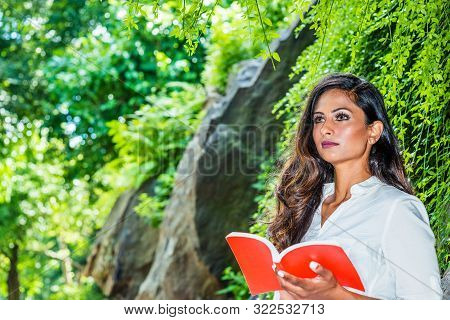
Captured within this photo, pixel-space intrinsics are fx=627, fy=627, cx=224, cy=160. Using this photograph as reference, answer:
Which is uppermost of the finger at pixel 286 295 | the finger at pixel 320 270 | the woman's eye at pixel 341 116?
the woman's eye at pixel 341 116

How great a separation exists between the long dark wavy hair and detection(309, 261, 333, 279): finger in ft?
1.02

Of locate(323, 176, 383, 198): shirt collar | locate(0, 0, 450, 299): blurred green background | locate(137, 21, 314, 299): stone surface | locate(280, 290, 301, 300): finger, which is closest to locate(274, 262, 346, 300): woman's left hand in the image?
locate(280, 290, 301, 300): finger

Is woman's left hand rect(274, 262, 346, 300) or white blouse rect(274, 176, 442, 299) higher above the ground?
white blouse rect(274, 176, 442, 299)

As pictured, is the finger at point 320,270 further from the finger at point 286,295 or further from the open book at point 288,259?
the finger at point 286,295

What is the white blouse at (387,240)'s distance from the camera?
1.33 m

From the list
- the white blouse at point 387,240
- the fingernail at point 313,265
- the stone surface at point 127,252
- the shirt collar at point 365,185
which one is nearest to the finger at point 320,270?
the fingernail at point 313,265

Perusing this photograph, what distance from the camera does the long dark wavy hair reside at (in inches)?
63.5

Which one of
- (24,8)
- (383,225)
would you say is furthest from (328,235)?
(24,8)

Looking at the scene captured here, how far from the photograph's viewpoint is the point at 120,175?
642cm

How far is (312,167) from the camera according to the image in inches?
69.8

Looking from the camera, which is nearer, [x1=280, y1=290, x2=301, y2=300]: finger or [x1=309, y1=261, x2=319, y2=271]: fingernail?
[x1=309, y1=261, x2=319, y2=271]: fingernail

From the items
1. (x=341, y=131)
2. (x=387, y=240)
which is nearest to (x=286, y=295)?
(x=387, y=240)

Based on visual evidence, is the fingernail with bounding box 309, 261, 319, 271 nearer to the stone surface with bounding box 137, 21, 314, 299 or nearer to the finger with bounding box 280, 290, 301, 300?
the finger with bounding box 280, 290, 301, 300

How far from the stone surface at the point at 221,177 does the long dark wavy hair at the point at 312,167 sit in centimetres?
237
